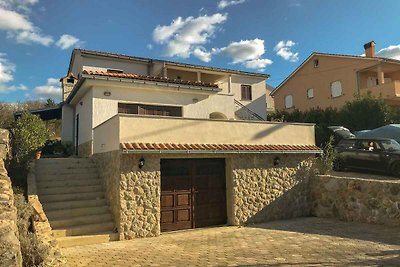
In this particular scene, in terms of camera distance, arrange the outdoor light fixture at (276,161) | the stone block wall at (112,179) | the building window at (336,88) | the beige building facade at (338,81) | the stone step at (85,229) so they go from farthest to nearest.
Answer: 1. the building window at (336,88)
2. the beige building facade at (338,81)
3. the outdoor light fixture at (276,161)
4. the stone block wall at (112,179)
5. the stone step at (85,229)

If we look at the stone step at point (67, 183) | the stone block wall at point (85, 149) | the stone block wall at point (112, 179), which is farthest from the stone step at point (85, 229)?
the stone block wall at point (85, 149)

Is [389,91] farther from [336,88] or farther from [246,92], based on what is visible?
[246,92]

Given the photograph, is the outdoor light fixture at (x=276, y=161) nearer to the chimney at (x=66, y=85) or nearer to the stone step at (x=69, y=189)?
the stone step at (x=69, y=189)

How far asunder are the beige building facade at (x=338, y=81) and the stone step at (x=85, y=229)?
22.9 metres

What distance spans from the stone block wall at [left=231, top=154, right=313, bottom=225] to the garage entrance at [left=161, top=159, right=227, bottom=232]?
1.87 feet

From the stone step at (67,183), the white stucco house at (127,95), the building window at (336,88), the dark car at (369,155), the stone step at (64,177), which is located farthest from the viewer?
the building window at (336,88)

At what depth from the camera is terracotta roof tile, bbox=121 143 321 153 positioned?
9847mm

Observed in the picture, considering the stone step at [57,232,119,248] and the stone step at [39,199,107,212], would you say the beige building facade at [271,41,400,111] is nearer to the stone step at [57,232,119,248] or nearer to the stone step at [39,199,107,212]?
the stone step at [39,199,107,212]

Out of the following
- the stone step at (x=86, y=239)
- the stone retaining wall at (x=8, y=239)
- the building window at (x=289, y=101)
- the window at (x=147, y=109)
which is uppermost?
the building window at (x=289, y=101)

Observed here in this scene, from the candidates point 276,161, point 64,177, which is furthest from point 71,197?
point 276,161

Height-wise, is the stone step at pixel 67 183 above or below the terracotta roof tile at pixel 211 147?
below

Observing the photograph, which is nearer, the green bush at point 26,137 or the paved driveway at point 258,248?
the paved driveway at point 258,248

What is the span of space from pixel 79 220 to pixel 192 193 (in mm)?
3769

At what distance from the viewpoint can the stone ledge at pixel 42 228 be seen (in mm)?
5966
